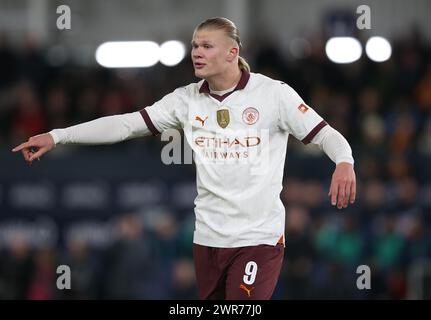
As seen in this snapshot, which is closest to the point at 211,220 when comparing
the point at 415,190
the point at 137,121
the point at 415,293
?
the point at 137,121

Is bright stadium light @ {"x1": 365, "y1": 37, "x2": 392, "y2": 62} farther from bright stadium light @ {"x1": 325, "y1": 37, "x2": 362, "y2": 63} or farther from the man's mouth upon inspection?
the man's mouth

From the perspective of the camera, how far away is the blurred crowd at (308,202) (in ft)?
42.3

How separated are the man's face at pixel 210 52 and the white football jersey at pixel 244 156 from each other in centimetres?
18

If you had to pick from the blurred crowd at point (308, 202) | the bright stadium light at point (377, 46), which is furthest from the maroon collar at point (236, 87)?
the blurred crowd at point (308, 202)

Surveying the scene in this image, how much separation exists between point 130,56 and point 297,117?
1216 centimetres

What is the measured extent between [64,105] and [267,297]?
334 inches

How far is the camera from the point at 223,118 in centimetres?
602

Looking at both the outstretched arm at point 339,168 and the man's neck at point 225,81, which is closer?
the outstretched arm at point 339,168

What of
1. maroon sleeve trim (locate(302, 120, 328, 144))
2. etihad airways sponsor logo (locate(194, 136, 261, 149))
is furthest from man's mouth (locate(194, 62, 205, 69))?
maroon sleeve trim (locate(302, 120, 328, 144))

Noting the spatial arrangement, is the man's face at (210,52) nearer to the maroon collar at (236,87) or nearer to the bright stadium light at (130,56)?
the maroon collar at (236,87)

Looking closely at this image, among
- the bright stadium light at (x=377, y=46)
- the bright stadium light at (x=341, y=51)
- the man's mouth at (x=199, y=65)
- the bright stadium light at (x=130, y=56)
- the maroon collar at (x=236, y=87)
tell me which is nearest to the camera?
the man's mouth at (x=199, y=65)

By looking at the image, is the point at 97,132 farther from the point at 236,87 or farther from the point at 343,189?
the point at 343,189

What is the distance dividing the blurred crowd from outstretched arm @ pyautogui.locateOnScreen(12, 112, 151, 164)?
20.6ft

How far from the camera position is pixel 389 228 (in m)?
13.2
